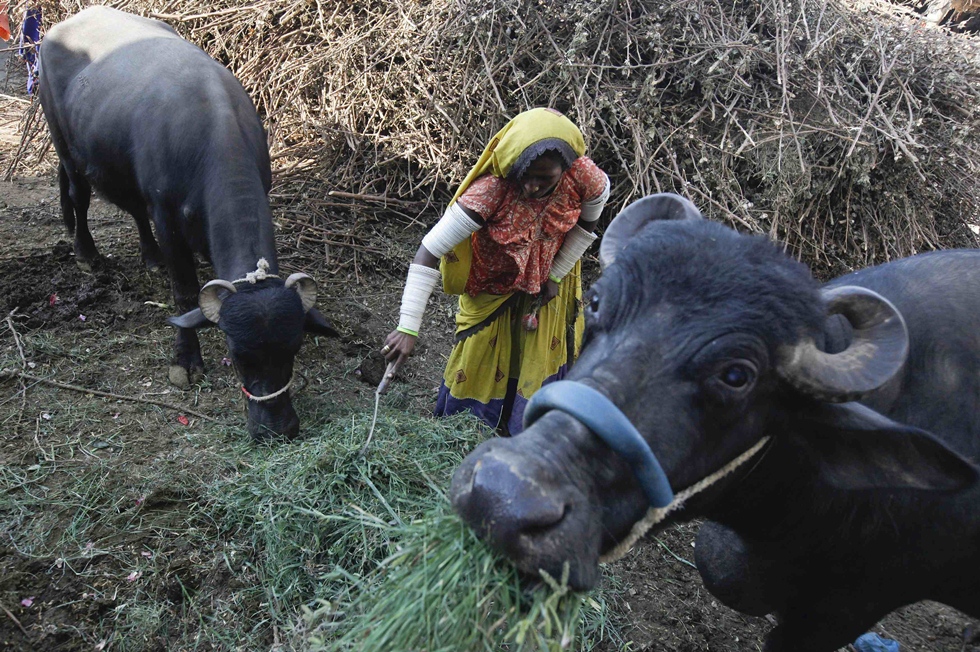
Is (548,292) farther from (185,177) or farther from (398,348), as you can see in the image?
(185,177)

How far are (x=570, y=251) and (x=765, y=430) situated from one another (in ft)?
6.25

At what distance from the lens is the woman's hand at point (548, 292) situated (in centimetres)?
363

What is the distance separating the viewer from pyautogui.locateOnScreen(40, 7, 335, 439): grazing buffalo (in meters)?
3.70

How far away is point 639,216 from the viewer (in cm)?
234

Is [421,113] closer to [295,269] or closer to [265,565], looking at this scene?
[295,269]

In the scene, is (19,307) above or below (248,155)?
below

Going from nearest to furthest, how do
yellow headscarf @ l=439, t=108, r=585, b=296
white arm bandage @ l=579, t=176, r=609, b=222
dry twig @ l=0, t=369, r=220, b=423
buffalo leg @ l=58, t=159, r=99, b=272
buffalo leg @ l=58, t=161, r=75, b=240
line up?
yellow headscarf @ l=439, t=108, r=585, b=296, white arm bandage @ l=579, t=176, r=609, b=222, dry twig @ l=0, t=369, r=220, b=423, buffalo leg @ l=58, t=159, r=99, b=272, buffalo leg @ l=58, t=161, r=75, b=240

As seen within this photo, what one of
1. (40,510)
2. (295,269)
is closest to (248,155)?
(295,269)

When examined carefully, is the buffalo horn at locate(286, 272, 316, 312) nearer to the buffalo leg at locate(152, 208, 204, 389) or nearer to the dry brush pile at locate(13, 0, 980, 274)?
the buffalo leg at locate(152, 208, 204, 389)

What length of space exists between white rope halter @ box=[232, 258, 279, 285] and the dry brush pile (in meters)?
2.16

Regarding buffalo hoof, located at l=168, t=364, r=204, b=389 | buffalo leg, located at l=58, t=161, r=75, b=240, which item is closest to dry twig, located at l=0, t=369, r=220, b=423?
buffalo hoof, located at l=168, t=364, r=204, b=389

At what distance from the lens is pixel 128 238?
6.29 meters

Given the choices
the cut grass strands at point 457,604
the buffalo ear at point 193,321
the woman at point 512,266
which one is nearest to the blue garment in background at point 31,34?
the buffalo ear at point 193,321

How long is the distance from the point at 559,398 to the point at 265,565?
1.88 m
